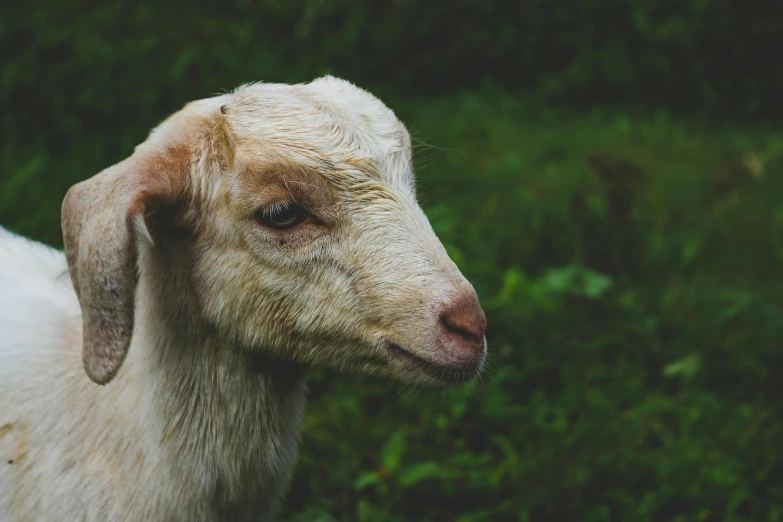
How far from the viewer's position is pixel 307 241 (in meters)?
2.59

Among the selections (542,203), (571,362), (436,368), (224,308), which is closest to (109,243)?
(224,308)

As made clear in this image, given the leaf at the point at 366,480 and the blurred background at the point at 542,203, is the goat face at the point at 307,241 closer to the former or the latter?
the blurred background at the point at 542,203

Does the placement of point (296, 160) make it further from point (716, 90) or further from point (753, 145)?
point (753, 145)

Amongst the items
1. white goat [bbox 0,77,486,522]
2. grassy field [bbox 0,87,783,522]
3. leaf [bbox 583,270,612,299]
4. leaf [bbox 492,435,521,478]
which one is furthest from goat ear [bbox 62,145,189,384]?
leaf [bbox 583,270,612,299]

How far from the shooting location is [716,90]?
6.93 meters

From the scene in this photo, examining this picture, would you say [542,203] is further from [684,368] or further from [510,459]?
[510,459]

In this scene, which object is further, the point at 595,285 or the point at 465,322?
the point at 595,285

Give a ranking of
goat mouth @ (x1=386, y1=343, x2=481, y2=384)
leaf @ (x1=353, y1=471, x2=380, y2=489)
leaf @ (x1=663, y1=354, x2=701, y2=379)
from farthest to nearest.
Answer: leaf @ (x1=663, y1=354, x2=701, y2=379)
leaf @ (x1=353, y1=471, x2=380, y2=489)
goat mouth @ (x1=386, y1=343, x2=481, y2=384)

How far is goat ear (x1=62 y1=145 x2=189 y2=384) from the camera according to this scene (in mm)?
2416

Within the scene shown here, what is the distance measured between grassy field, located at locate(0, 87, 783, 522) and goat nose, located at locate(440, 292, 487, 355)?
1.52 feet

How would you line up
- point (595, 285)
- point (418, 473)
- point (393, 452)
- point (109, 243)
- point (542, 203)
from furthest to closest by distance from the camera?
1. point (542, 203)
2. point (595, 285)
3. point (393, 452)
4. point (418, 473)
5. point (109, 243)

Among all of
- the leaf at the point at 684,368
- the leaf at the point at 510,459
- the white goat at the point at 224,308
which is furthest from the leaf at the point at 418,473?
the leaf at the point at 684,368

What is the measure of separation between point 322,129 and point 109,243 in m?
0.61

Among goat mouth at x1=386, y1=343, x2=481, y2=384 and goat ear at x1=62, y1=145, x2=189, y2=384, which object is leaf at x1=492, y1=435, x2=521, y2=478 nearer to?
goat mouth at x1=386, y1=343, x2=481, y2=384
